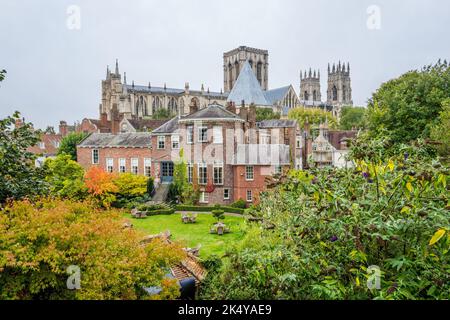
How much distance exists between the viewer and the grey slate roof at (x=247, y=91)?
Answer: 298 ft

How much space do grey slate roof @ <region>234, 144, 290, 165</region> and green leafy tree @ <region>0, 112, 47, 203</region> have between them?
2535 centimetres

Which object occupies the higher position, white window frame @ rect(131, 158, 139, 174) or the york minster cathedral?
the york minster cathedral

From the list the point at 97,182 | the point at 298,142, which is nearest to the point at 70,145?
the point at 97,182

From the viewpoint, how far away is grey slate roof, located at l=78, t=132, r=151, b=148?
44209mm

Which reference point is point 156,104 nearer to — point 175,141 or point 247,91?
point 247,91

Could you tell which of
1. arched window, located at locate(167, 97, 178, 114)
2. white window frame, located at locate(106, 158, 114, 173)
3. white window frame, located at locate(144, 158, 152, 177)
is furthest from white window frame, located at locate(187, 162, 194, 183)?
arched window, located at locate(167, 97, 178, 114)

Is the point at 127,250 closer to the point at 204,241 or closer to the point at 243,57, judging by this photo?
the point at 204,241

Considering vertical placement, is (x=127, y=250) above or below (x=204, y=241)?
above

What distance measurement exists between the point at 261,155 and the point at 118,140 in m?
19.1

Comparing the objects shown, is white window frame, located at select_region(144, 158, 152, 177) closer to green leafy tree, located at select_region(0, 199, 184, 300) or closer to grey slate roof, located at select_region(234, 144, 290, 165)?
grey slate roof, located at select_region(234, 144, 290, 165)

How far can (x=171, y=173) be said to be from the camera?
41000mm
